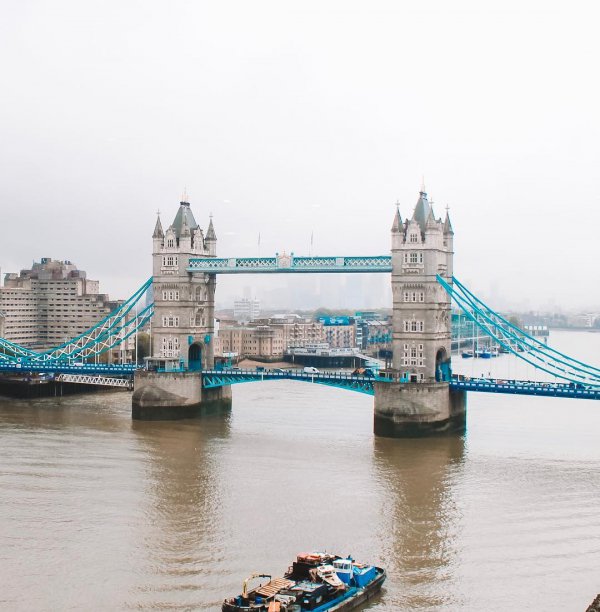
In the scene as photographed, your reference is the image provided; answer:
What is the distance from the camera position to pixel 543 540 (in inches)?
889

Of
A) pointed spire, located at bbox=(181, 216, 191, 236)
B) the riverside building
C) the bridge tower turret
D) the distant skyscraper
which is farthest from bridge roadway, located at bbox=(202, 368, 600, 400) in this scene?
the distant skyscraper

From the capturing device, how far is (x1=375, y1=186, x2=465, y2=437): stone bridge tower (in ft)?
126

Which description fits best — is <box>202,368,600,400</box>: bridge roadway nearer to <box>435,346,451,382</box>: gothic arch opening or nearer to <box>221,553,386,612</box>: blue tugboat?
<box>435,346,451,382</box>: gothic arch opening

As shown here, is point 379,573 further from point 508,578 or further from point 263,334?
point 263,334

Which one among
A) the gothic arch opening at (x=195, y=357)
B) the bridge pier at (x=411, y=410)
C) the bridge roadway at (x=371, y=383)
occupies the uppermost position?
the gothic arch opening at (x=195, y=357)

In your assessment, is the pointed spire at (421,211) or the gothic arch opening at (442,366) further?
the pointed spire at (421,211)

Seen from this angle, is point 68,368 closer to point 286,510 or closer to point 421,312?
point 421,312

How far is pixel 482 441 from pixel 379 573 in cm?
1768

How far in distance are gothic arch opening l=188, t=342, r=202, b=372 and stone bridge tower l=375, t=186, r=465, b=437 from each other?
10935 mm

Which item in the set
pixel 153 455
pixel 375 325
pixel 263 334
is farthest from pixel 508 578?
pixel 375 325

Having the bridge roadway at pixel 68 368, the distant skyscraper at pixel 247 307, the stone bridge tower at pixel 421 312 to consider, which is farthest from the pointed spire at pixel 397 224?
the distant skyscraper at pixel 247 307

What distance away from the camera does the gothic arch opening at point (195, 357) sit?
45094 millimetres

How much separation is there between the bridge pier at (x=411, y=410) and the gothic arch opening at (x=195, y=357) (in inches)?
443

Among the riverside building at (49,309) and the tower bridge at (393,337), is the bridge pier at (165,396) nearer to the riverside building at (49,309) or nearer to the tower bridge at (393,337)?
the tower bridge at (393,337)
